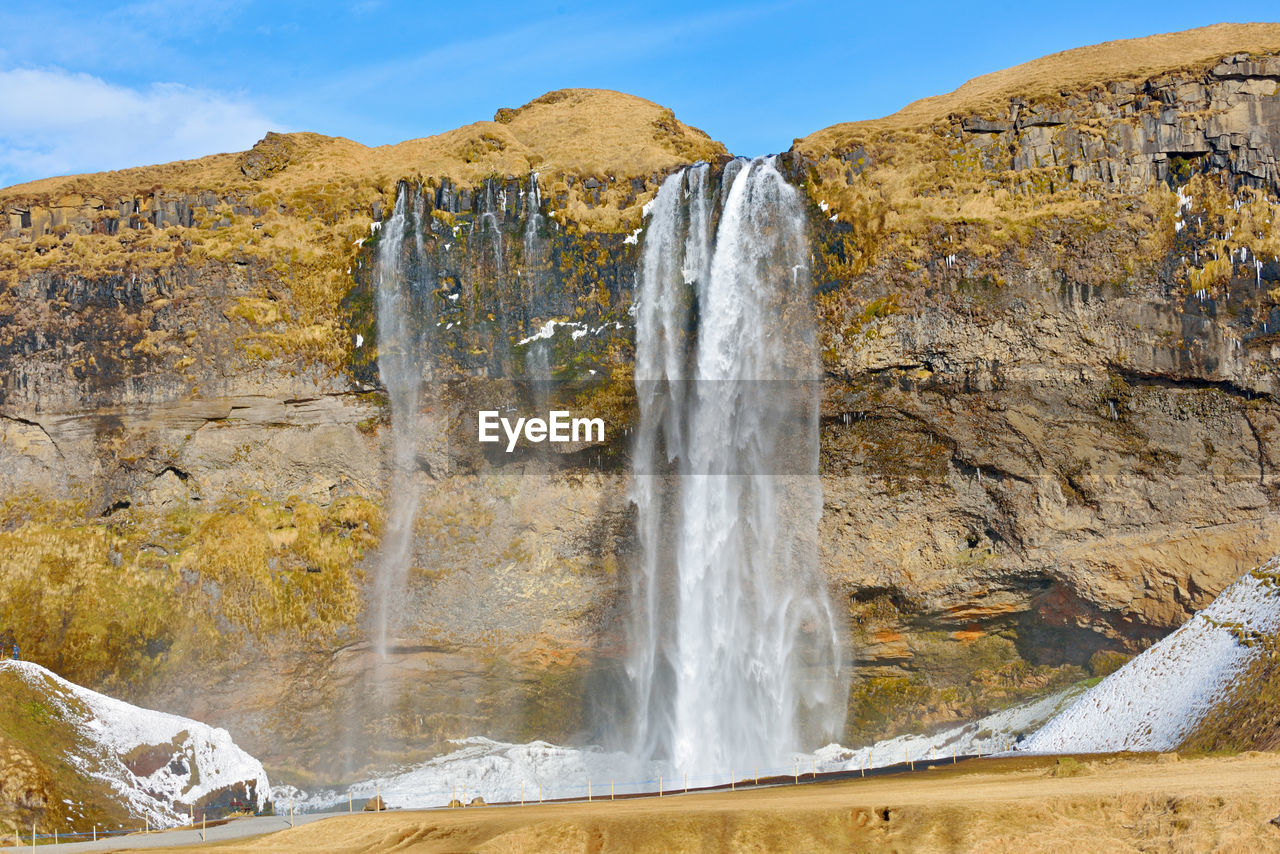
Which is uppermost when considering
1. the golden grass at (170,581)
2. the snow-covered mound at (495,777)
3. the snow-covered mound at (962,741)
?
the golden grass at (170,581)

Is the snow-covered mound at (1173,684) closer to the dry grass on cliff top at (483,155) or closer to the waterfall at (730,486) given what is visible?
the waterfall at (730,486)

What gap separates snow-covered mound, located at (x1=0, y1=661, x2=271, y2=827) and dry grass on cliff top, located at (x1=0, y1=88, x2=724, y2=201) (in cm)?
2358

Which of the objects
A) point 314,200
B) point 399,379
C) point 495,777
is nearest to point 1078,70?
point 399,379

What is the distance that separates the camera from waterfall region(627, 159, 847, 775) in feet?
162

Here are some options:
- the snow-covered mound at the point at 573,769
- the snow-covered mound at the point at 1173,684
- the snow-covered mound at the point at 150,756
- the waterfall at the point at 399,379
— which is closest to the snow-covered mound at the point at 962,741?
the snow-covered mound at the point at 573,769

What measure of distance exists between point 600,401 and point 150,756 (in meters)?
21.0

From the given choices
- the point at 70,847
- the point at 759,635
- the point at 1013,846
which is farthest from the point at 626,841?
the point at 759,635

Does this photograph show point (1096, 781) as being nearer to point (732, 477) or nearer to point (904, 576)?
point (904, 576)

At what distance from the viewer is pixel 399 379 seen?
5328 cm

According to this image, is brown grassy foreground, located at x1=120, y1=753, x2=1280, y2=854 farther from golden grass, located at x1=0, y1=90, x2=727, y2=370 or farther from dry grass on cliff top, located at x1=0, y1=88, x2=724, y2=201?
dry grass on cliff top, located at x1=0, y1=88, x2=724, y2=201

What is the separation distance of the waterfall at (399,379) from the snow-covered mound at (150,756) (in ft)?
25.4

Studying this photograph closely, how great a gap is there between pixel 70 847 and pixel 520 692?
21.5m

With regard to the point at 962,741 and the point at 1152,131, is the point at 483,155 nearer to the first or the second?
the point at 1152,131

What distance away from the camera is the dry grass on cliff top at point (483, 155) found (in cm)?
5603
